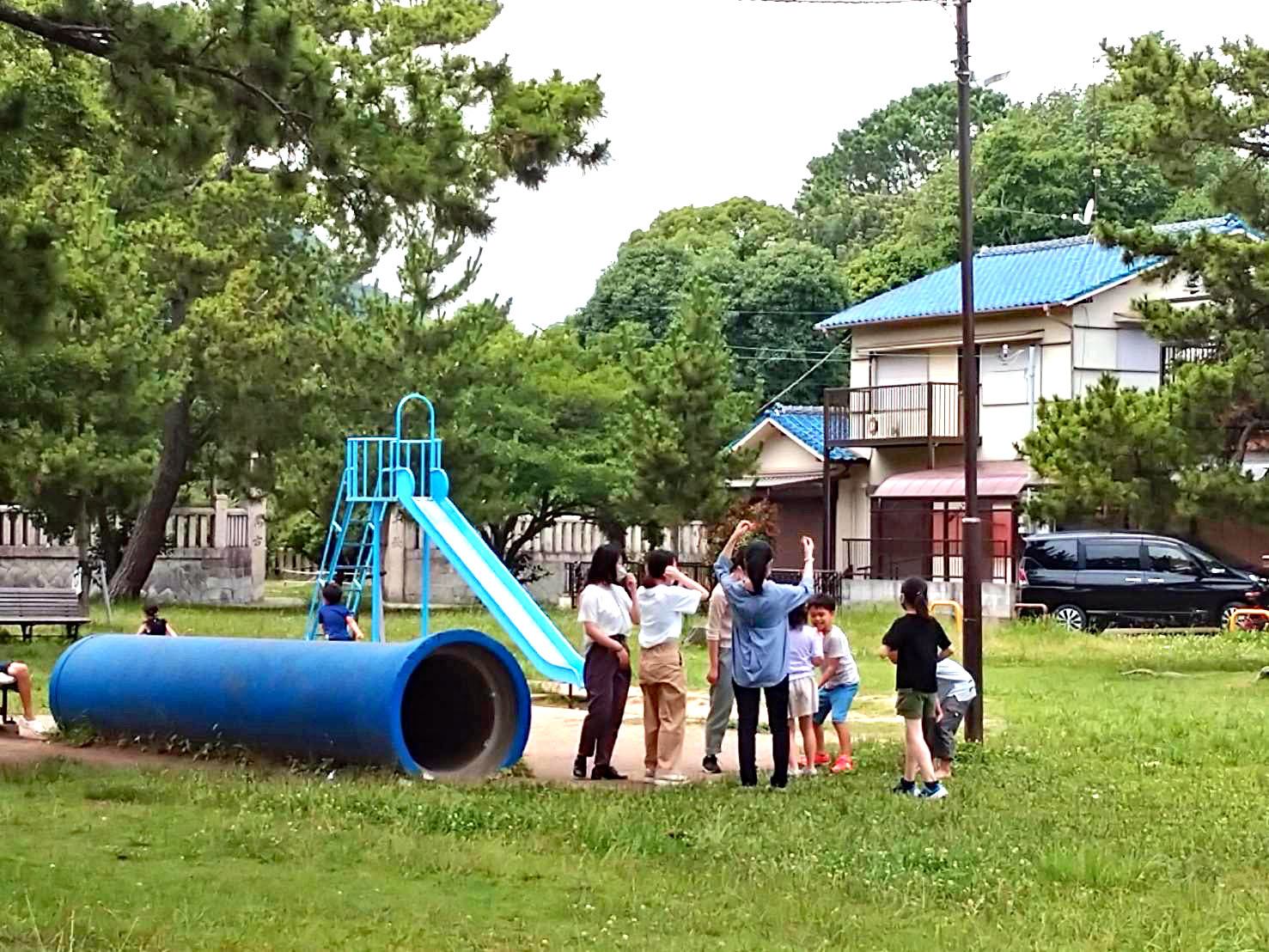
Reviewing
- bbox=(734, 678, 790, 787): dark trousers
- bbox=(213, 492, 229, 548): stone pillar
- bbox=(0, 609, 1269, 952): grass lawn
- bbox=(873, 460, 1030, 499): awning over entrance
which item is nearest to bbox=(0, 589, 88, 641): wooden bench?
bbox=(0, 609, 1269, 952): grass lawn

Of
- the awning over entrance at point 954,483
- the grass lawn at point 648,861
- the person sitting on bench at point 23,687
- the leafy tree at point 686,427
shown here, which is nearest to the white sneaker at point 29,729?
the person sitting on bench at point 23,687

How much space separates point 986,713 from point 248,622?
1408 centimetres

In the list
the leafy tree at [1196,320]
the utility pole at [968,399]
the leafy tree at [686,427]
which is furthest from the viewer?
the leafy tree at [686,427]

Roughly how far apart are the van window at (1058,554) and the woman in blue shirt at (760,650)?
2110 centimetres

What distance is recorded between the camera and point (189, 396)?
31625mm

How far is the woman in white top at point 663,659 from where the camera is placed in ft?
40.5

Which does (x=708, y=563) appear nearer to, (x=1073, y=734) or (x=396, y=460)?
(x=396, y=460)

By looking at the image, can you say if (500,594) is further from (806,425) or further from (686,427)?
(806,425)

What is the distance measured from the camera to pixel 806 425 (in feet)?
143

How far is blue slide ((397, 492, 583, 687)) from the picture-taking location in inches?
702

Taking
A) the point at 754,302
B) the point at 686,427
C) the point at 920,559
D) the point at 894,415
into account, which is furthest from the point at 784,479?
the point at 686,427

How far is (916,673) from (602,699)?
2209mm

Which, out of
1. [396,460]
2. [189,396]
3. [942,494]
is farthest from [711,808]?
[942,494]

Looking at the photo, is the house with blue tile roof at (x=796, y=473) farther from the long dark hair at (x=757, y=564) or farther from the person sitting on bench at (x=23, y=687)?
the long dark hair at (x=757, y=564)
